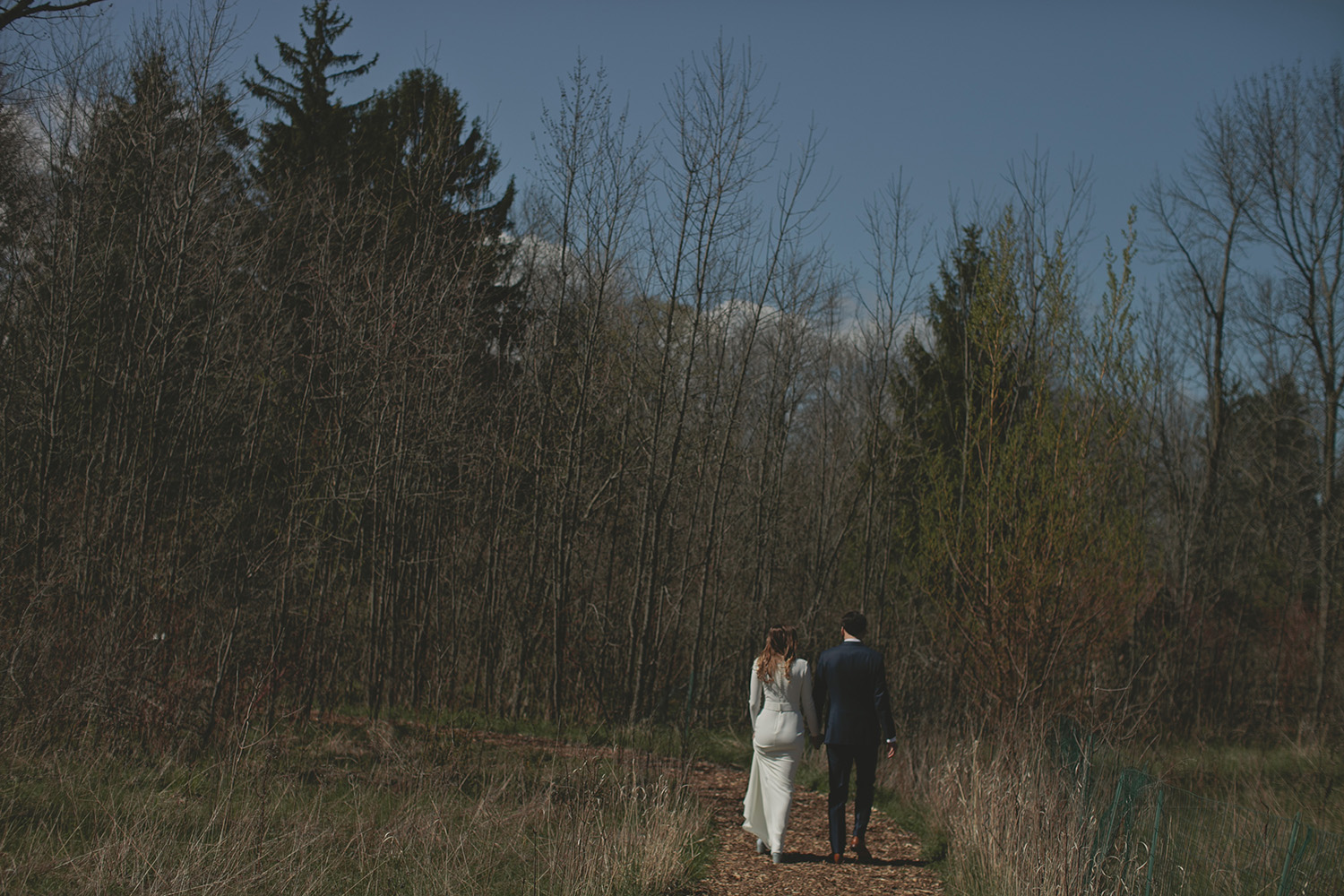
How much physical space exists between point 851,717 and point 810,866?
3.31 feet

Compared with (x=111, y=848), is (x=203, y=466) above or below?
above

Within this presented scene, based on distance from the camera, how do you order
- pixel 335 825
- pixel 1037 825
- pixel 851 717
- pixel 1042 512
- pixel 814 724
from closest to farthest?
pixel 1037 825
pixel 335 825
pixel 851 717
pixel 814 724
pixel 1042 512

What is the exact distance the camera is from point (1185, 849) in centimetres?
508

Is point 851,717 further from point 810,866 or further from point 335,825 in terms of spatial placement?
point 335,825

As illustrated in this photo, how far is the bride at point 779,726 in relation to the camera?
5.95 metres

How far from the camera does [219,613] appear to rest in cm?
932

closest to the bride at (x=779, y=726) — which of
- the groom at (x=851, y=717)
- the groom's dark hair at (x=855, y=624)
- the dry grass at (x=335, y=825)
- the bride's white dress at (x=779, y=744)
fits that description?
the bride's white dress at (x=779, y=744)

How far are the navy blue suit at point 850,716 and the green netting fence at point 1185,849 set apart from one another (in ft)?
4.23

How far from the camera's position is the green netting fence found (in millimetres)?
4707

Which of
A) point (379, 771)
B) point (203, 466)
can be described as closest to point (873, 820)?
point (379, 771)

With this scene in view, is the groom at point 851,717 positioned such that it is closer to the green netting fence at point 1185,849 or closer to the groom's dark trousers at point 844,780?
the groom's dark trousers at point 844,780

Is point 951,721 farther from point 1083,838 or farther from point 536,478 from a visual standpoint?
point 1083,838

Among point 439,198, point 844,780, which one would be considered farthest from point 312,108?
point 844,780

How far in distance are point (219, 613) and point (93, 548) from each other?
4.43ft
